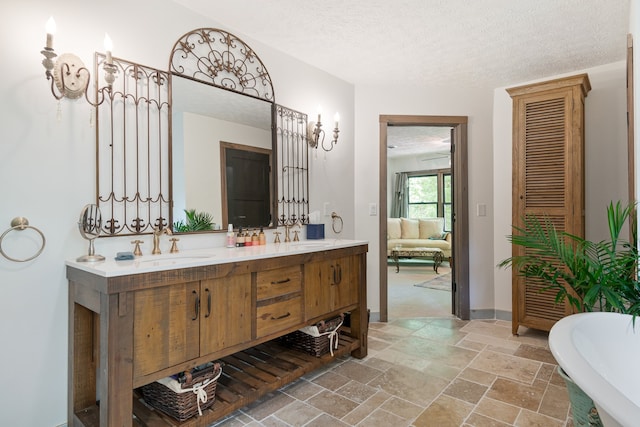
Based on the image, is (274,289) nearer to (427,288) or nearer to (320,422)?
(320,422)

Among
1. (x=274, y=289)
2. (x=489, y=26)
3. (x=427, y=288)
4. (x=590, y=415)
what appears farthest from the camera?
(x=427, y=288)

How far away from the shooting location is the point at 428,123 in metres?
3.63

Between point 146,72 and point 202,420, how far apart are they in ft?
6.06

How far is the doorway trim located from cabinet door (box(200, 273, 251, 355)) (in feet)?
6.51

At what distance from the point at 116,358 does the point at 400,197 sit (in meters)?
7.63

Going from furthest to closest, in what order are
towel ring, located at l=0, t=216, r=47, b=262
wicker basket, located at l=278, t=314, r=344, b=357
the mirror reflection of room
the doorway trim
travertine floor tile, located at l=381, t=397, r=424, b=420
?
the mirror reflection of room
the doorway trim
wicker basket, located at l=278, t=314, r=344, b=357
travertine floor tile, located at l=381, t=397, r=424, b=420
towel ring, located at l=0, t=216, r=47, b=262

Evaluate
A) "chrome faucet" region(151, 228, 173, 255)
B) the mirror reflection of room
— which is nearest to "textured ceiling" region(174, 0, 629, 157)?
"chrome faucet" region(151, 228, 173, 255)

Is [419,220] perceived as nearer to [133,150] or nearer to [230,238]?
[230,238]

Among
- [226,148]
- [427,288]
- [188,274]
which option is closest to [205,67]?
[226,148]

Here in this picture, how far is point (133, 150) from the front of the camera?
6.26 ft

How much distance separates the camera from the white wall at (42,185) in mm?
1539

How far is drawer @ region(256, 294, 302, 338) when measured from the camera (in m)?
1.93

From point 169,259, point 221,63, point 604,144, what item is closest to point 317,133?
point 221,63

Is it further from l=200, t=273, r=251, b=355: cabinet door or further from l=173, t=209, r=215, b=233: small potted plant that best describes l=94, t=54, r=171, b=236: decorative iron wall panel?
l=200, t=273, r=251, b=355: cabinet door
